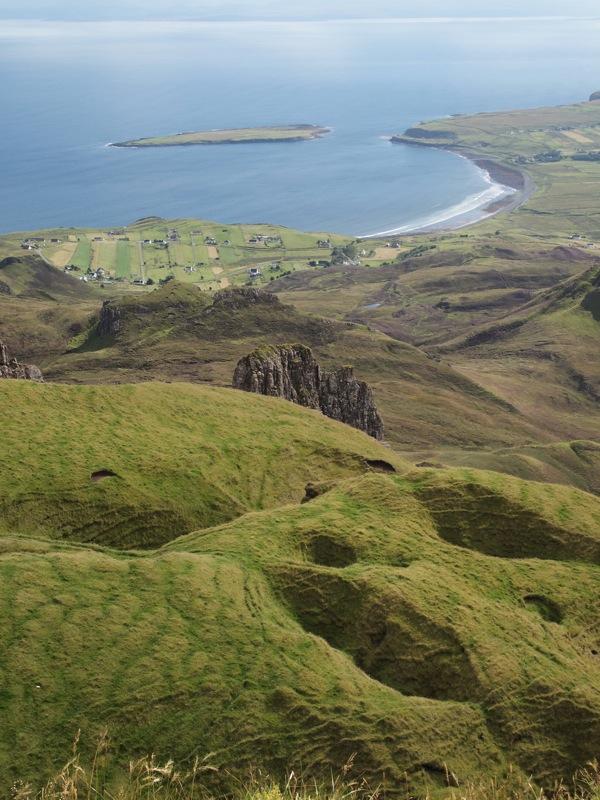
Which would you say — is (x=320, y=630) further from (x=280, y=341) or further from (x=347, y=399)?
(x=280, y=341)

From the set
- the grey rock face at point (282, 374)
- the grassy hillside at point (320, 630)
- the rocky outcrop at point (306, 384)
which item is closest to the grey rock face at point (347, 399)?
the rocky outcrop at point (306, 384)

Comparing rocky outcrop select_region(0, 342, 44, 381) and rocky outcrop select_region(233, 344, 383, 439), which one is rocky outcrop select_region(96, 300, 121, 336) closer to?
rocky outcrop select_region(0, 342, 44, 381)

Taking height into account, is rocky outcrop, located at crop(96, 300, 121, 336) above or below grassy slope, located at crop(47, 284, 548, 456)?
above

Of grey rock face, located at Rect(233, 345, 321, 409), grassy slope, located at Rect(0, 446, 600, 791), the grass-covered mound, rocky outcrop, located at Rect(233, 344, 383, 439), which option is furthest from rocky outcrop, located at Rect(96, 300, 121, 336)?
grassy slope, located at Rect(0, 446, 600, 791)

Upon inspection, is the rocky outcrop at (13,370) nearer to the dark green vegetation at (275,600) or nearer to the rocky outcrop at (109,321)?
the dark green vegetation at (275,600)

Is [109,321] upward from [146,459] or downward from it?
downward

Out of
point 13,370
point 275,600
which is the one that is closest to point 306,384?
point 13,370

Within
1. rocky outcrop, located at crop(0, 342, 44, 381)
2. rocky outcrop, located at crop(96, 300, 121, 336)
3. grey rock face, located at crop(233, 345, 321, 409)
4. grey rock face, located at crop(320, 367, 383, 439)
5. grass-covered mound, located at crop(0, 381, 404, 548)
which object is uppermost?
grass-covered mound, located at crop(0, 381, 404, 548)
